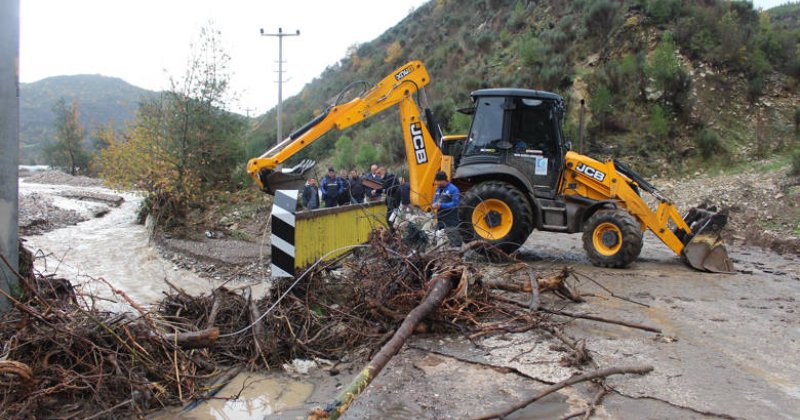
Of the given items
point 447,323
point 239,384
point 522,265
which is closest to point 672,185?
point 522,265

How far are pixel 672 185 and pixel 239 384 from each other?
49.7 ft

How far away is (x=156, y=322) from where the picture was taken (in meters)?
4.67

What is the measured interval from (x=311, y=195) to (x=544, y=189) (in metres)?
6.05

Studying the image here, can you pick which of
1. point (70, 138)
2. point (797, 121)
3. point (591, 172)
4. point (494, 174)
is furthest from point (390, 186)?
point (70, 138)

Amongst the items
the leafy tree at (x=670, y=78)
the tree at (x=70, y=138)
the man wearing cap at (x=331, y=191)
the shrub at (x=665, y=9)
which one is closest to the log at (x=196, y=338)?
the man wearing cap at (x=331, y=191)

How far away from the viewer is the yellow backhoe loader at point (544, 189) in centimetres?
871

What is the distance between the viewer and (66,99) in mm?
130875

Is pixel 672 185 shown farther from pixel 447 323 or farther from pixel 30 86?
pixel 30 86

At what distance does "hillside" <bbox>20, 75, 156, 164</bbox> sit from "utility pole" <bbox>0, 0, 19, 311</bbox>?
8920cm

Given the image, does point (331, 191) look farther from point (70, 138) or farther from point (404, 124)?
point (70, 138)

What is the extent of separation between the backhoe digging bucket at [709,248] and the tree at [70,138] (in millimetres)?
51641

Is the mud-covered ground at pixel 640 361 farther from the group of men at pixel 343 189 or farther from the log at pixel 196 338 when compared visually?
the group of men at pixel 343 189

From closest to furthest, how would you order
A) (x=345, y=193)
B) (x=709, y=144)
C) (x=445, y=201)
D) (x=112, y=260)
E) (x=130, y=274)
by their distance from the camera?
(x=445, y=201), (x=130, y=274), (x=112, y=260), (x=345, y=193), (x=709, y=144)

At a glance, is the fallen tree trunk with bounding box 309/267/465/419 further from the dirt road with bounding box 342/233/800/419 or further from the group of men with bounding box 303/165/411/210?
the group of men with bounding box 303/165/411/210
